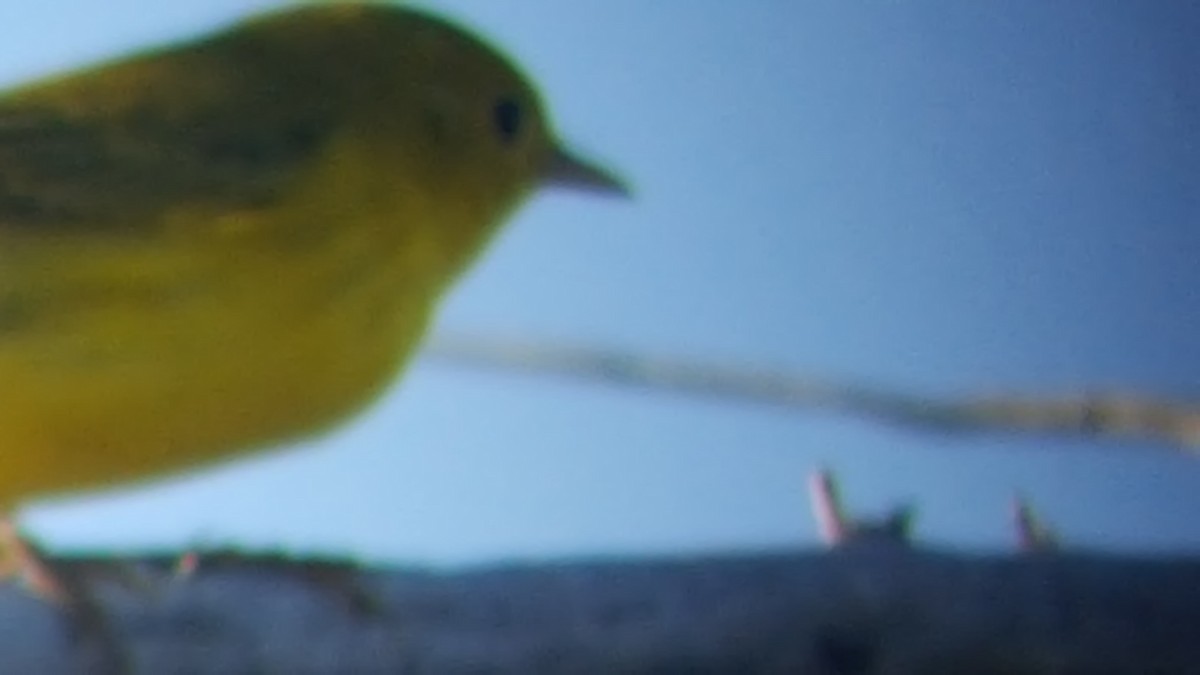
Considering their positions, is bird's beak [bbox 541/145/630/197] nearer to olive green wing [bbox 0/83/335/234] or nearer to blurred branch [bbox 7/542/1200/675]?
olive green wing [bbox 0/83/335/234]

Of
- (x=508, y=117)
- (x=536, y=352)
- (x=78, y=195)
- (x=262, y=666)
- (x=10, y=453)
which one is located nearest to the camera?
(x=262, y=666)

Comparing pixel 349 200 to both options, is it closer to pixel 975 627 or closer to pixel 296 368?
pixel 296 368

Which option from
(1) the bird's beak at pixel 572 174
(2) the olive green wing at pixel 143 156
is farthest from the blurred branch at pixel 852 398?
(2) the olive green wing at pixel 143 156

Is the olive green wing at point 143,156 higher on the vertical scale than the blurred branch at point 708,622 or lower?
higher

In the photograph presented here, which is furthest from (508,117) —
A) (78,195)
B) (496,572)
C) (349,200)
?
(496,572)

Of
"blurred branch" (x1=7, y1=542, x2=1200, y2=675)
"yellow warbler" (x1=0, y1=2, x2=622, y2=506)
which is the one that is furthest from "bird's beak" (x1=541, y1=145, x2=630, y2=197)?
"blurred branch" (x1=7, y1=542, x2=1200, y2=675)

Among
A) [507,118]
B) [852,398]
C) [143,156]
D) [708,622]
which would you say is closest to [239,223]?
[143,156]

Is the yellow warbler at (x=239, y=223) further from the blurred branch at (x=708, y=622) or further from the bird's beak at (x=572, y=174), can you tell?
the blurred branch at (x=708, y=622)
